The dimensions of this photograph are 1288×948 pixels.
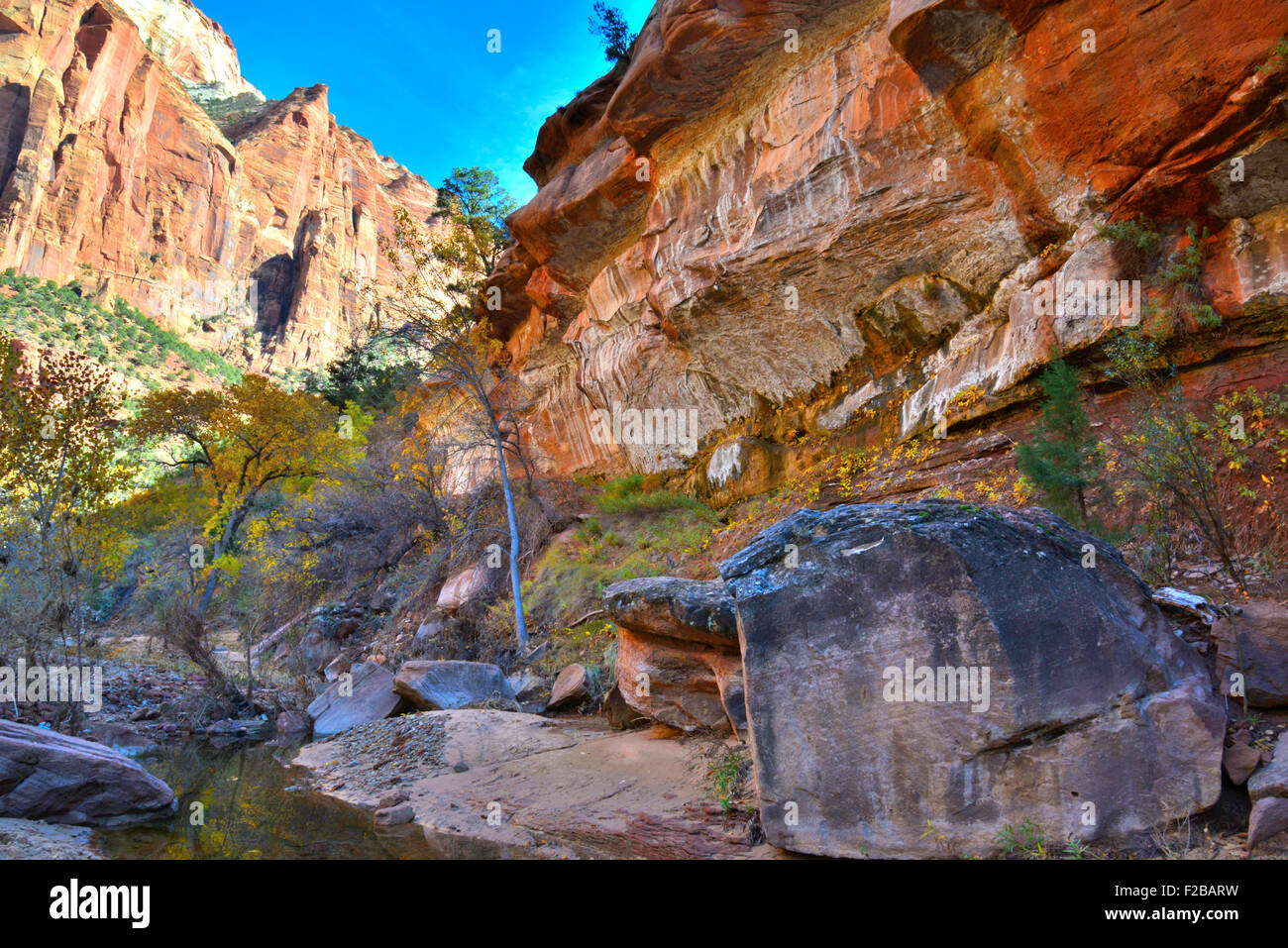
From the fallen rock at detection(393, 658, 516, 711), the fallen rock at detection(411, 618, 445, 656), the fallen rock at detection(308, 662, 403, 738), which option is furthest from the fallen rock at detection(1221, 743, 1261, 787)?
the fallen rock at detection(411, 618, 445, 656)

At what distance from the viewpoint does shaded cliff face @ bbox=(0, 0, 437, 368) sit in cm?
6056

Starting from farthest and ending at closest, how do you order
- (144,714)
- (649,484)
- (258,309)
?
1. (258,309)
2. (649,484)
3. (144,714)

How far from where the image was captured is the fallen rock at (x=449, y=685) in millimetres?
9820

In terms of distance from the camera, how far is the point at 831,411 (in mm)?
13141

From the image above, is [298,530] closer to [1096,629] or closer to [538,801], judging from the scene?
[538,801]

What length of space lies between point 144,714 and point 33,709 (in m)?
1.44

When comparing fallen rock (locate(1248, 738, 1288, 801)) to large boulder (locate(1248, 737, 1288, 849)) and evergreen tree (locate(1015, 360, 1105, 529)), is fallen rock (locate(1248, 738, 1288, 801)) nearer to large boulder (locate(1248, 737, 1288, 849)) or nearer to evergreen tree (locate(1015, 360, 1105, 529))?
large boulder (locate(1248, 737, 1288, 849))

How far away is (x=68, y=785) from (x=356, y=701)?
4.81 meters

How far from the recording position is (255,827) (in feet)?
19.1

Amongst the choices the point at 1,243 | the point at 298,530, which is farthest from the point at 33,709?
the point at 1,243

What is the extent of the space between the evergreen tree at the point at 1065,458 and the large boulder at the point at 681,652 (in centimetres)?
392

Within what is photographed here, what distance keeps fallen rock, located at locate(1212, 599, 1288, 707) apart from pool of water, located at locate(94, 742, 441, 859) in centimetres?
575

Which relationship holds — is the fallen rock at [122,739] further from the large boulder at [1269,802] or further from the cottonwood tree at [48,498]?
the large boulder at [1269,802]

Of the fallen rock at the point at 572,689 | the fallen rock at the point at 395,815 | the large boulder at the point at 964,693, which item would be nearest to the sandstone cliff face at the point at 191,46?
the fallen rock at the point at 572,689
